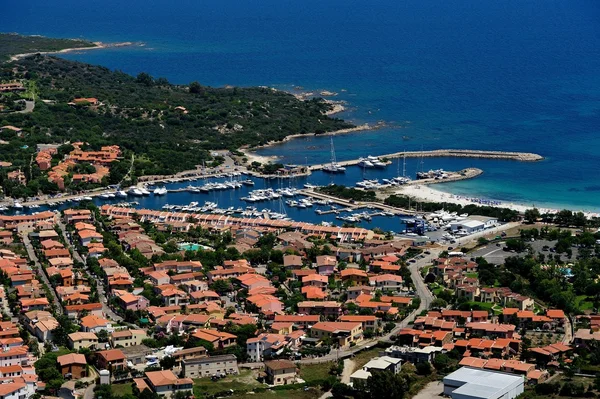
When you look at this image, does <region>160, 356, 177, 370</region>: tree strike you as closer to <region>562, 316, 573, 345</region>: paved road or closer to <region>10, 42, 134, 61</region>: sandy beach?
<region>562, 316, 573, 345</region>: paved road

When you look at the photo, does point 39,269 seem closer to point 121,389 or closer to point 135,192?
point 121,389

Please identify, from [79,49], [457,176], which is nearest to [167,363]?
[457,176]

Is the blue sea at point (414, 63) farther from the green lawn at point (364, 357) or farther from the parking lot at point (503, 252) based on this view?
the green lawn at point (364, 357)

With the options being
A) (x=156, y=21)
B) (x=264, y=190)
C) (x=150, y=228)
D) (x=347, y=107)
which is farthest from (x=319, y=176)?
(x=156, y=21)

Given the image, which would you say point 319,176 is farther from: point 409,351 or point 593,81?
point 593,81

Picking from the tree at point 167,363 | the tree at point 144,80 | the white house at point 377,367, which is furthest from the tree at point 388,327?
the tree at point 144,80

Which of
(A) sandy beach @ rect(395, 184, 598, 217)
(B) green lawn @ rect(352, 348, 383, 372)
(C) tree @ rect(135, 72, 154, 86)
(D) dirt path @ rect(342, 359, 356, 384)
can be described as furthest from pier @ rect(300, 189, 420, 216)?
(C) tree @ rect(135, 72, 154, 86)

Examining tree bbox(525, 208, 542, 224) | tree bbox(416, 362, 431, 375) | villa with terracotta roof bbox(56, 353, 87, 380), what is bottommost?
villa with terracotta roof bbox(56, 353, 87, 380)
